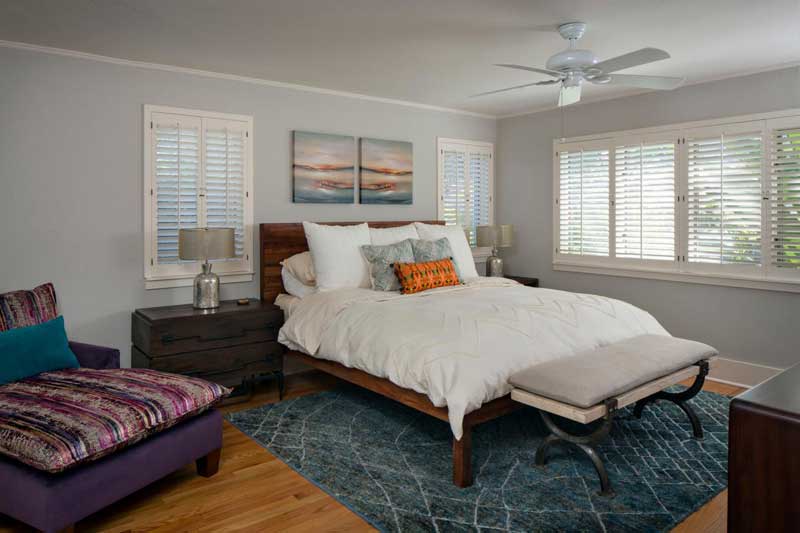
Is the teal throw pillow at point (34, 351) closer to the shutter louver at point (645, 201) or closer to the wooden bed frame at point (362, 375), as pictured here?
the wooden bed frame at point (362, 375)

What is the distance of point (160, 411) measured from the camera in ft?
8.27

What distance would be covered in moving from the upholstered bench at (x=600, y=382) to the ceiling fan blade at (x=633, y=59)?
1.56m

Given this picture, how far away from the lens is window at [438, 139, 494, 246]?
5.82m

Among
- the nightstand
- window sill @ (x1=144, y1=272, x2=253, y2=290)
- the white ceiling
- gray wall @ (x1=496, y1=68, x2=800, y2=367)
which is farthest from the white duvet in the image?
the white ceiling

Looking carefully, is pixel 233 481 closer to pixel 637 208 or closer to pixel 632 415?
pixel 632 415

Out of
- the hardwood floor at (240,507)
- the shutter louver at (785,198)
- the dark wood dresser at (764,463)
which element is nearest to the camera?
the dark wood dresser at (764,463)

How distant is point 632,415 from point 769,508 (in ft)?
8.46

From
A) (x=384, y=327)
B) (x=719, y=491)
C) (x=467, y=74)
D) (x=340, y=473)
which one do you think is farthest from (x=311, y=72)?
(x=719, y=491)

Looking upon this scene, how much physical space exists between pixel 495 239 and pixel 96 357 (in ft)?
12.5

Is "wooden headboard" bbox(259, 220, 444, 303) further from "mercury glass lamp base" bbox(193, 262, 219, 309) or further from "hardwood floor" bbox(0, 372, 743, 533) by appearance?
"hardwood floor" bbox(0, 372, 743, 533)

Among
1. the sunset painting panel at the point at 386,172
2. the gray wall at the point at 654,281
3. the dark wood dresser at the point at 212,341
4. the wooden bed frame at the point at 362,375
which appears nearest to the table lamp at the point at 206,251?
the dark wood dresser at the point at 212,341

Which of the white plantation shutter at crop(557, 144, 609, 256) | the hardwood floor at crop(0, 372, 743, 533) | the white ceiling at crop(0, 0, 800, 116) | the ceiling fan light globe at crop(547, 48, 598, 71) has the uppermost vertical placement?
the white ceiling at crop(0, 0, 800, 116)

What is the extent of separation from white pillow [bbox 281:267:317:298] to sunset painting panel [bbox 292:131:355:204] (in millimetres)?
676

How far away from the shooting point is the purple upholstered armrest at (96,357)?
124 inches
